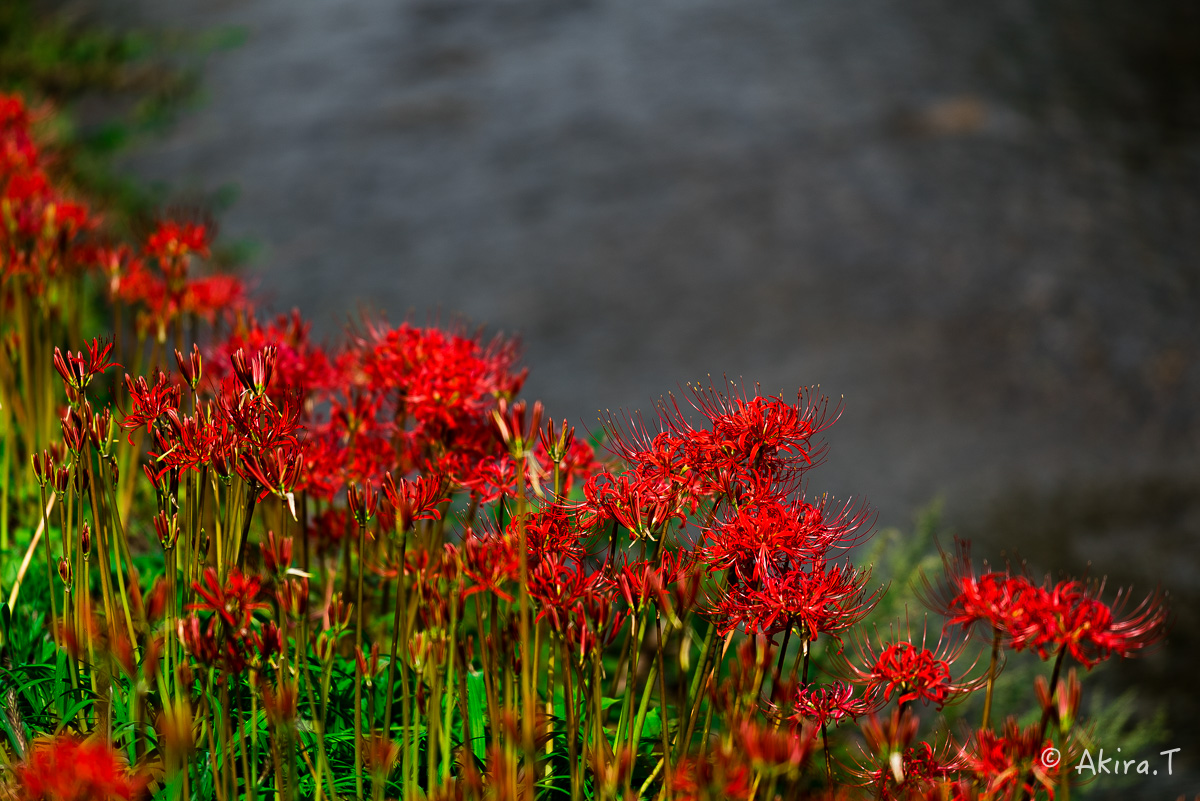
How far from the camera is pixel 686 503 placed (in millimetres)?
1693

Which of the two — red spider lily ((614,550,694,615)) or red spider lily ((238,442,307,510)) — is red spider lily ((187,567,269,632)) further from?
red spider lily ((614,550,694,615))

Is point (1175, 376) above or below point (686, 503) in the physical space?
below

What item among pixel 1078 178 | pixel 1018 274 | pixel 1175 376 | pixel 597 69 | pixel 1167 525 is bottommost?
pixel 1167 525

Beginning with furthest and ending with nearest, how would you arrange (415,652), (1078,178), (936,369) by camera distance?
(1078,178)
(936,369)
(415,652)

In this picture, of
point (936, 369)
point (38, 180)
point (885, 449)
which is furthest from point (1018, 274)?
point (38, 180)

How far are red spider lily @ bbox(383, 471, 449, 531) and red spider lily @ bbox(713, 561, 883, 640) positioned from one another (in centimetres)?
47

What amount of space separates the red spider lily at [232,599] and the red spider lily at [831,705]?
2.60ft

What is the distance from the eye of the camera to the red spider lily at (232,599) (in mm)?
1451

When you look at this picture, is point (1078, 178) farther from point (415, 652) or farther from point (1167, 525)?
point (415, 652)

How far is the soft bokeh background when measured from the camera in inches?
219

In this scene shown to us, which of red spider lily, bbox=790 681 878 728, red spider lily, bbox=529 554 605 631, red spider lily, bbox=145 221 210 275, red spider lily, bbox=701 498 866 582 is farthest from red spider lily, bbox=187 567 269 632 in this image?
red spider lily, bbox=145 221 210 275

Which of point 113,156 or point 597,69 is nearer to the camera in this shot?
point 113,156

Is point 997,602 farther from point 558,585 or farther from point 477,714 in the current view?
point 477,714

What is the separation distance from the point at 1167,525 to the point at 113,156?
734cm
